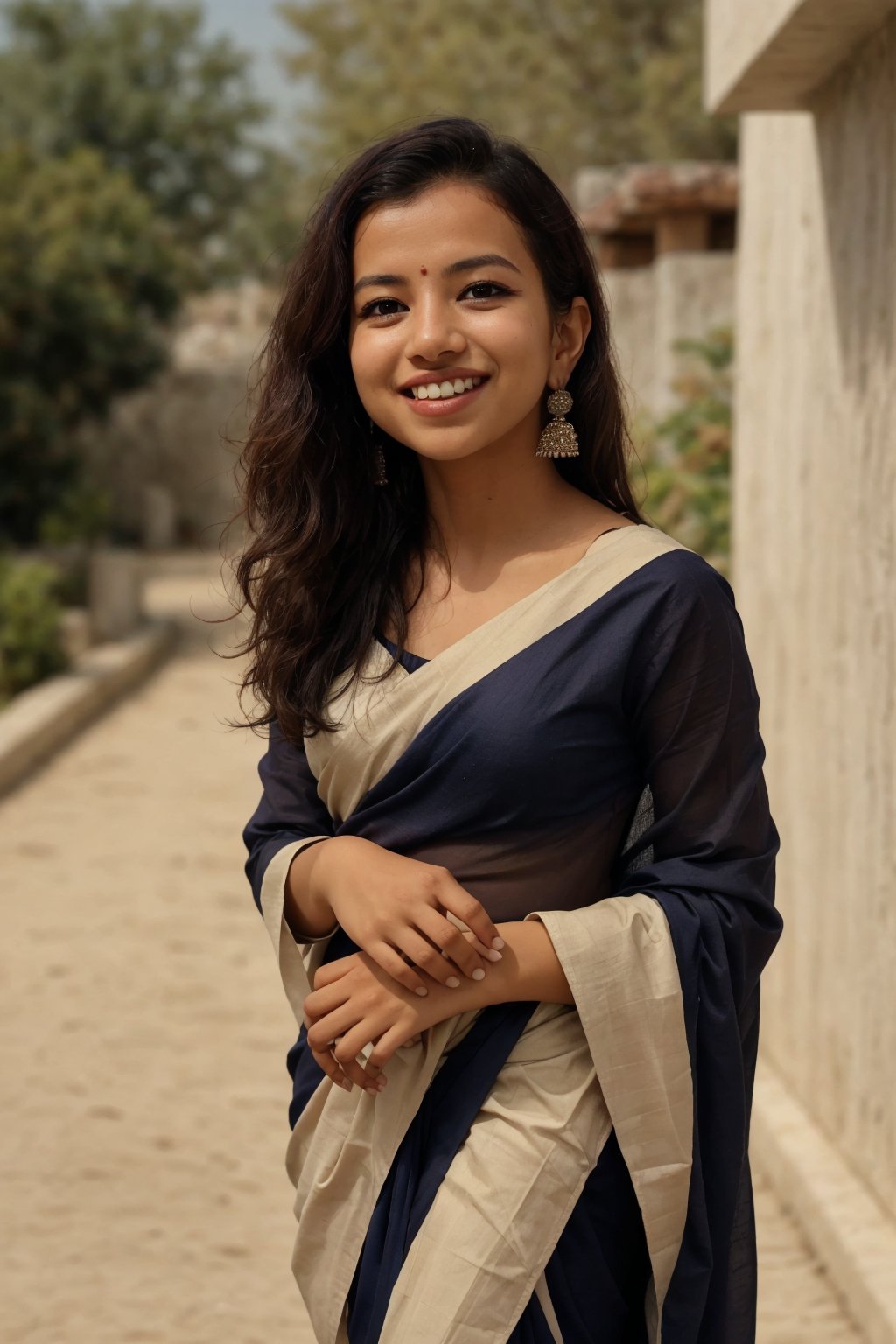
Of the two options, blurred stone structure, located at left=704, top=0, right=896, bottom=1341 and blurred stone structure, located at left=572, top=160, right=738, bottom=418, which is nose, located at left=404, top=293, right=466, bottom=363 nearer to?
blurred stone structure, located at left=704, top=0, right=896, bottom=1341

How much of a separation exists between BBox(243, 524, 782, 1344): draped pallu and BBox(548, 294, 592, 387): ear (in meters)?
0.23

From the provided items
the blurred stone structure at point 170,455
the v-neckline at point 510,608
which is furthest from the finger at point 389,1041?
the blurred stone structure at point 170,455

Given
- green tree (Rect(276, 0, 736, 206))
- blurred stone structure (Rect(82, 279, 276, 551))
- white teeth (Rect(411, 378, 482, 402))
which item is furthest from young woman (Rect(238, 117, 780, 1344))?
blurred stone structure (Rect(82, 279, 276, 551))

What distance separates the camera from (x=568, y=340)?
1.93 metres

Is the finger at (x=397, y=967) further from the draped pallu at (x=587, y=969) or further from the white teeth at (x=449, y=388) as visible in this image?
the white teeth at (x=449, y=388)

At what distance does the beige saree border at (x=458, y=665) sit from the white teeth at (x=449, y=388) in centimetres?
23

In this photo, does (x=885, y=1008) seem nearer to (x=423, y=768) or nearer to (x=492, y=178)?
(x=423, y=768)

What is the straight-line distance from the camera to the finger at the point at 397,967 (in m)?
1.73

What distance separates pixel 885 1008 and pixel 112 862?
4792 mm

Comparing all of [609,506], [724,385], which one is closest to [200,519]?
[724,385]

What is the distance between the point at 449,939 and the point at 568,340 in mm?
733

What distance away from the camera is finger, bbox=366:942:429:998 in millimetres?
1728

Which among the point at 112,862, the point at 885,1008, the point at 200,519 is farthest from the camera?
the point at 200,519

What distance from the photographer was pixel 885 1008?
3.21m
